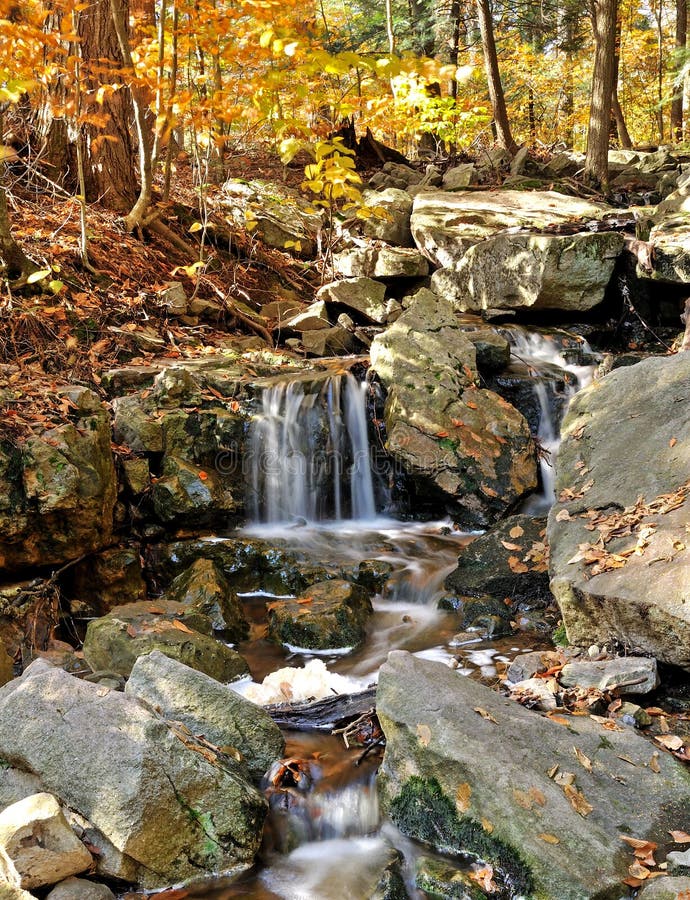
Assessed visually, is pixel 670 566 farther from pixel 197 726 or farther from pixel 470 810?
pixel 197 726

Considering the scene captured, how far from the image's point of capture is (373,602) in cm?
633

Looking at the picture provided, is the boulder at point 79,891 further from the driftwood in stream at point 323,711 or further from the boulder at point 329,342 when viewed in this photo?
the boulder at point 329,342

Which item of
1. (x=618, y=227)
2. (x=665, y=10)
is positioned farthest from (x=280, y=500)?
(x=665, y=10)

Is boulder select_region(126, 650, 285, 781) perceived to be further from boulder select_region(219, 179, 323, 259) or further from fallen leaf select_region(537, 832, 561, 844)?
boulder select_region(219, 179, 323, 259)

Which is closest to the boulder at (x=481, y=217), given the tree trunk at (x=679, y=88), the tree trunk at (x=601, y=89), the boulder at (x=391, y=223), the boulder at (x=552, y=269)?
the boulder at (x=391, y=223)

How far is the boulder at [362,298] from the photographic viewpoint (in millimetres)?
10930

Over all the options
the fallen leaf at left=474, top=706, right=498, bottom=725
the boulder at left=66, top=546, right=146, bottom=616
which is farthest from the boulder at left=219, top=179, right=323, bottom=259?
the fallen leaf at left=474, top=706, right=498, bottom=725

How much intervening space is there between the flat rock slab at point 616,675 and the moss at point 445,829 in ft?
4.21

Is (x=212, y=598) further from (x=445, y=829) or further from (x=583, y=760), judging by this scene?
(x=583, y=760)

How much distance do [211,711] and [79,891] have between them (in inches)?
41.1

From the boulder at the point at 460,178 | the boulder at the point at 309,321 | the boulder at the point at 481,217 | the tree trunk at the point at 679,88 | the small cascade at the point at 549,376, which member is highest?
the tree trunk at the point at 679,88

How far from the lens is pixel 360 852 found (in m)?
3.33

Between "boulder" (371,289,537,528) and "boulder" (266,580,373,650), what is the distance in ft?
6.33

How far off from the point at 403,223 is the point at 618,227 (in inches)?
150
